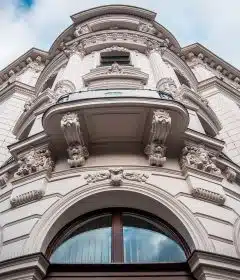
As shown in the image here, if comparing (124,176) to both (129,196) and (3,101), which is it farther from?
(3,101)

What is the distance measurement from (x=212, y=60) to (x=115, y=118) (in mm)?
20872

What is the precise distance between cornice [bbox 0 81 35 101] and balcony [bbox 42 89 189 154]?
14.2 meters

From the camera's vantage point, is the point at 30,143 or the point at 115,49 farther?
the point at 115,49

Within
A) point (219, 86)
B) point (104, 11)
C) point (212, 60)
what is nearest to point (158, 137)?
point (104, 11)

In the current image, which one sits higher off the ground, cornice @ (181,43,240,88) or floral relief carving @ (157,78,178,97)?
cornice @ (181,43,240,88)

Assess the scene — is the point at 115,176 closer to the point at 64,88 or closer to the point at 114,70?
the point at 64,88

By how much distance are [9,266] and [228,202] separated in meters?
5.69

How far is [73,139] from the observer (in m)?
10.3

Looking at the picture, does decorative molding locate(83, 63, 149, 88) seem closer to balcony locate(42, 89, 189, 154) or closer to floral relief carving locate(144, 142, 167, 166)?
balcony locate(42, 89, 189, 154)

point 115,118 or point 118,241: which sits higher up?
point 115,118

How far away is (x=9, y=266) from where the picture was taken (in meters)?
7.69

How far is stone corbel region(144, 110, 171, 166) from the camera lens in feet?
33.2

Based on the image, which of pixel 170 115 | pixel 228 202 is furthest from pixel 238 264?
pixel 170 115

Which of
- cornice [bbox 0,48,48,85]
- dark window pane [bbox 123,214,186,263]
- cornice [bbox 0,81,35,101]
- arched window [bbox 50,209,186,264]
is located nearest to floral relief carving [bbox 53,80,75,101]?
arched window [bbox 50,209,186,264]
